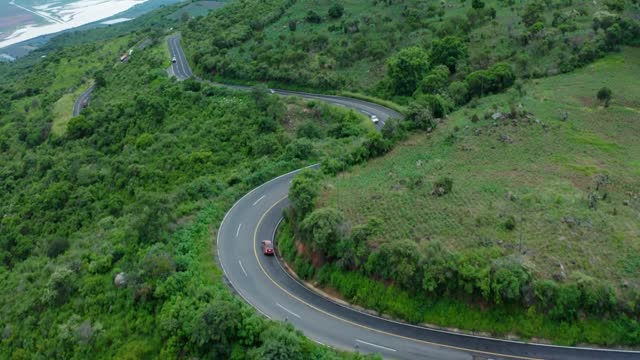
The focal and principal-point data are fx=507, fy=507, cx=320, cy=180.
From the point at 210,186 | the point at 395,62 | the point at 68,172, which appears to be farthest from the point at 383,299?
the point at 68,172

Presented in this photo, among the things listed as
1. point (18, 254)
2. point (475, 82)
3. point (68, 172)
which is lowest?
point (18, 254)

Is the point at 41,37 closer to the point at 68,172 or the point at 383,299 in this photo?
the point at 68,172

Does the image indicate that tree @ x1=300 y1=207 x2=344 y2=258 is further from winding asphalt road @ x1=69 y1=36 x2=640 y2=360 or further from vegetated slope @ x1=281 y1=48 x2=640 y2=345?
winding asphalt road @ x1=69 y1=36 x2=640 y2=360

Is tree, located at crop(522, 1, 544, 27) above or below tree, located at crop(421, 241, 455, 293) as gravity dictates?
above

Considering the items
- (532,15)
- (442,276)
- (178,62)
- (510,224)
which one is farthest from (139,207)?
(532,15)

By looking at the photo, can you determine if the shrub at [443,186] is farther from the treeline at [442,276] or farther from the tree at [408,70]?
the tree at [408,70]

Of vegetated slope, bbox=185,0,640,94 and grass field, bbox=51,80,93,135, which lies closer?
vegetated slope, bbox=185,0,640,94

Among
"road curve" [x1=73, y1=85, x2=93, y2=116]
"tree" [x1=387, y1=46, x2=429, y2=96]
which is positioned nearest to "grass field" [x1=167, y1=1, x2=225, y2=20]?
"road curve" [x1=73, y1=85, x2=93, y2=116]
